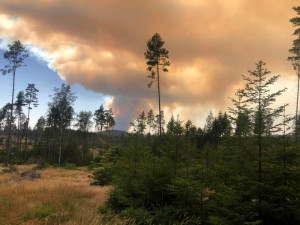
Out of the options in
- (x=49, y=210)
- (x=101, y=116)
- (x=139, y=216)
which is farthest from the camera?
(x=101, y=116)

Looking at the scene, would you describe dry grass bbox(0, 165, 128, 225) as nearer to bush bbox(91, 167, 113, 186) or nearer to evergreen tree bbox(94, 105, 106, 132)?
bush bbox(91, 167, 113, 186)

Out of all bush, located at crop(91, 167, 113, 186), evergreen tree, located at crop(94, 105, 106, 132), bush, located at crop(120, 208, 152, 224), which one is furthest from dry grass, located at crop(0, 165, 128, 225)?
evergreen tree, located at crop(94, 105, 106, 132)

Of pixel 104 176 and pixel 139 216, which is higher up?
pixel 139 216

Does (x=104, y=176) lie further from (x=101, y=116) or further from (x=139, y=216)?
(x=101, y=116)

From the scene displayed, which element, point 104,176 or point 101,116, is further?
point 101,116

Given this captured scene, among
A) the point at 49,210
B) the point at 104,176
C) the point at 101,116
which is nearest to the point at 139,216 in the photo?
the point at 49,210

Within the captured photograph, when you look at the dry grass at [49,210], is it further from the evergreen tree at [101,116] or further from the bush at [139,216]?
the evergreen tree at [101,116]

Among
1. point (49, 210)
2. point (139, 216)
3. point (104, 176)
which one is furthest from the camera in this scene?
point (104, 176)

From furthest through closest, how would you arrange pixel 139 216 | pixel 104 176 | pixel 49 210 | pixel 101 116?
pixel 101 116
pixel 104 176
pixel 49 210
pixel 139 216

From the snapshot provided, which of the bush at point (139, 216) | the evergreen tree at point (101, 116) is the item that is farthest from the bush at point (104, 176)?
the evergreen tree at point (101, 116)

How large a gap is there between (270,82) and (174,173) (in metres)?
5.31

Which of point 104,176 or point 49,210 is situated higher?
point 49,210

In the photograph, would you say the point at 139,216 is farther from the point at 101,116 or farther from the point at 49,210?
the point at 101,116

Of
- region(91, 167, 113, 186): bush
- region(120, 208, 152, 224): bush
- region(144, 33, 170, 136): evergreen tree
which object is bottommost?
region(91, 167, 113, 186): bush
